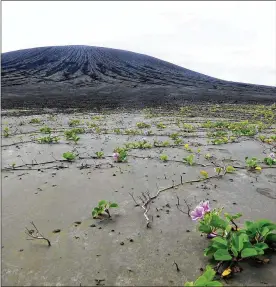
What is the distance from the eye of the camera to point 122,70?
41.3 m

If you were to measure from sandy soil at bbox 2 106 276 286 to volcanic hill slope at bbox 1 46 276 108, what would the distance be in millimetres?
17375

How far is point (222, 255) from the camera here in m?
2.56

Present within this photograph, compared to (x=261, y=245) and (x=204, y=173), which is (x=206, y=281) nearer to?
(x=261, y=245)

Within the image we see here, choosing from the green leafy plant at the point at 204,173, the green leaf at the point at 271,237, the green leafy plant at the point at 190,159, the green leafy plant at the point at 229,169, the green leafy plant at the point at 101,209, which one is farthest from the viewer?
the green leafy plant at the point at 190,159

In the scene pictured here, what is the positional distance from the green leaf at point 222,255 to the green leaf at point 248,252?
109 millimetres

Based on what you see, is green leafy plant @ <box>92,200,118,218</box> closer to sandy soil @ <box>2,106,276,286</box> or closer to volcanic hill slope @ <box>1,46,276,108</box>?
sandy soil @ <box>2,106,276,286</box>

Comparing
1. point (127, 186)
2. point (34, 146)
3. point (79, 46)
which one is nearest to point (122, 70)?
point (79, 46)

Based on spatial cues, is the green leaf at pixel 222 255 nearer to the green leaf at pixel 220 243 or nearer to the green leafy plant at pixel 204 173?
the green leaf at pixel 220 243

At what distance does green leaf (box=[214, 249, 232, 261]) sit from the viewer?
2527 millimetres

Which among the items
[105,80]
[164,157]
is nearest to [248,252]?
[164,157]

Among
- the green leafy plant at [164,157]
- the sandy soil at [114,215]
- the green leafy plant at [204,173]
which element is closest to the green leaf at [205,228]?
the sandy soil at [114,215]

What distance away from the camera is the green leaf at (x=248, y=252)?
2.52 meters

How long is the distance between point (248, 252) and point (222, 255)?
0.65ft

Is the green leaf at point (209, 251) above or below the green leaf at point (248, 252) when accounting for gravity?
below
